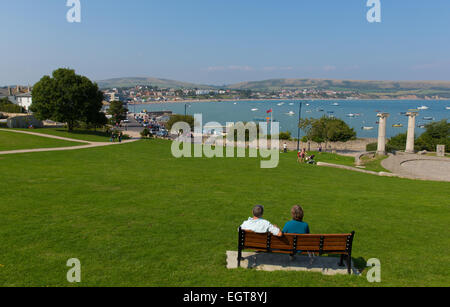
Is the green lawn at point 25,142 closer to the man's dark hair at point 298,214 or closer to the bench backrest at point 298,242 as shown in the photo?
the bench backrest at point 298,242

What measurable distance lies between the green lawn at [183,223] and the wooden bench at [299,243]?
544 millimetres

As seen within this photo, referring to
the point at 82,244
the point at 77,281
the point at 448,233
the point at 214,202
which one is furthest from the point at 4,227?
the point at 448,233

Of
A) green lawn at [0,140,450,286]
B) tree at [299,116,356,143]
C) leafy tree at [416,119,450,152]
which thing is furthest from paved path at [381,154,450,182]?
tree at [299,116,356,143]

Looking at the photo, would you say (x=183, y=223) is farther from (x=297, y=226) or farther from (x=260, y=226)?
(x=297, y=226)

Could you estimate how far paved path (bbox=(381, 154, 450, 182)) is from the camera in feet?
78.5

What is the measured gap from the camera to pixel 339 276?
6.32 m

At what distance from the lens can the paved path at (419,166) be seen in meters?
23.9

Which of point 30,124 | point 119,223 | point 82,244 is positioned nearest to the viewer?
point 82,244

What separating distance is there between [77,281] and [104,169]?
14391 millimetres

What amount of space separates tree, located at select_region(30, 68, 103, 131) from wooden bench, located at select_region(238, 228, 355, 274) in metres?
43.8

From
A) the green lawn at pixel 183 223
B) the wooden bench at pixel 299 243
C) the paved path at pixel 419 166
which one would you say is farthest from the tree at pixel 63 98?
the wooden bench at pixel 299 243

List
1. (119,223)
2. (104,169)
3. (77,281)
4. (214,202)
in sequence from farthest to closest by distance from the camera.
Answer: (104,169)
(214,202)
(119,223)
(77,281)

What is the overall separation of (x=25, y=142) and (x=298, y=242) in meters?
32.6
